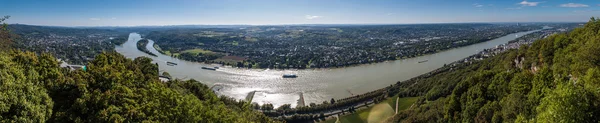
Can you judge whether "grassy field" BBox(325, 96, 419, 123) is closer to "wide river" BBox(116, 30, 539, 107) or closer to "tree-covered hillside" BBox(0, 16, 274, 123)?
"wide river" BBox(116, 30, 539, 107)

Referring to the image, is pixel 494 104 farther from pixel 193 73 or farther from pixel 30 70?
pixel 193 73

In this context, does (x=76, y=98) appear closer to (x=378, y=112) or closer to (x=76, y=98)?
(x=76, y=98)

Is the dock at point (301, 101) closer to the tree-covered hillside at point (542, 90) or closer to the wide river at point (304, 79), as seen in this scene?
the wide river at point (304, 79)

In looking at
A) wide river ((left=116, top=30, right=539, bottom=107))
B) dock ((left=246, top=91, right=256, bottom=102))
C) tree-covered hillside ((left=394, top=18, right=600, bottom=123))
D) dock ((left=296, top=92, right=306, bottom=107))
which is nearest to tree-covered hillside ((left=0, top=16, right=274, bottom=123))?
tree-covered hillside ((left=394, top=18, right=600, bottom=123))

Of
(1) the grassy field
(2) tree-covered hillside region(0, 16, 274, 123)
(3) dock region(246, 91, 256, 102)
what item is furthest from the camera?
(3) dock region(246, 91, 256, 102)

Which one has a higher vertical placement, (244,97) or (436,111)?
(436,111)

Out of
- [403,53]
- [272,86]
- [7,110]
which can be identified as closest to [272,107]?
[272,86]

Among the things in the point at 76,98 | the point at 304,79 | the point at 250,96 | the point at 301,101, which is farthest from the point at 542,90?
the point at 304,79
